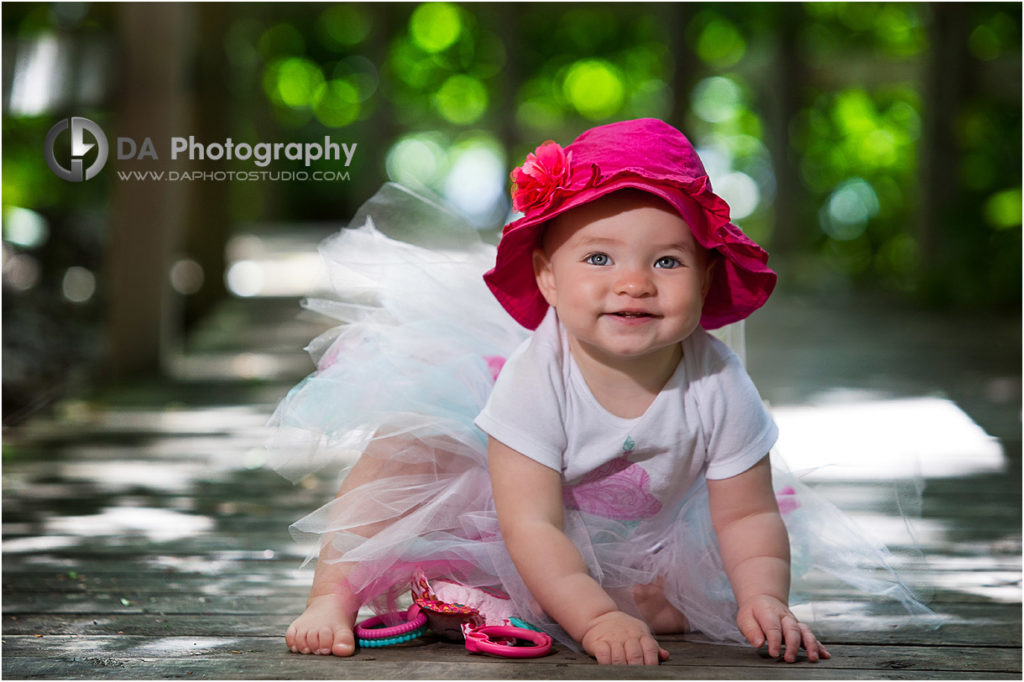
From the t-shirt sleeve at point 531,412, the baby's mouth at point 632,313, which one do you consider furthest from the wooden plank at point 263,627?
the baby's mouth at point 632,313

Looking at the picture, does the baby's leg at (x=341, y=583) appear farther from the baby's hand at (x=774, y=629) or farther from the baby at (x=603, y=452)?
the baby's hand at (x=774, y=629)

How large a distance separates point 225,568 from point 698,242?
108 centimetres

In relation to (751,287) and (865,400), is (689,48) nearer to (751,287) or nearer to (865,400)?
(865,400)

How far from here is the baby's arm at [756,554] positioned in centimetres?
174

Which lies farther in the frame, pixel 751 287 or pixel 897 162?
pixel 897 162

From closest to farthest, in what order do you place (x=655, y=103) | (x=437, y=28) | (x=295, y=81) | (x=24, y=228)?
(x=24, y=228) < (x=655, y=103) < (x=437, y=28) < (x=295, y=81)

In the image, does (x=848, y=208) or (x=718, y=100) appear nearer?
(x=848, y=208)

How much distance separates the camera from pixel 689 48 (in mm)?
9914

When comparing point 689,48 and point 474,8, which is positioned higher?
point 474,8

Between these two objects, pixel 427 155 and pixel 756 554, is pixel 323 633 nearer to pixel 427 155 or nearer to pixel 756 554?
pixel 756 554

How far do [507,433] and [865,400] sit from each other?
9.21 ft

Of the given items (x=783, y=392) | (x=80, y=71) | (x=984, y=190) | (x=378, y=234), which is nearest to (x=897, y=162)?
(x=984, y=190)

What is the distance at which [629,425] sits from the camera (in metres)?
1.83

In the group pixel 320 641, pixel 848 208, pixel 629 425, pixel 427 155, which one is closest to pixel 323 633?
pixel 320 641
